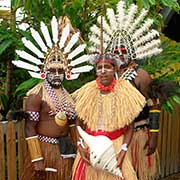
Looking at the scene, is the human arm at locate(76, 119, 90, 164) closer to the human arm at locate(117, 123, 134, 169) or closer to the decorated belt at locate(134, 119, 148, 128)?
the human arm at locate(117, 123, 134, 169)

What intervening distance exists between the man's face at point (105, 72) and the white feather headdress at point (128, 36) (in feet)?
1.54

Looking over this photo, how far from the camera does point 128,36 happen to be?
4250 millimetres

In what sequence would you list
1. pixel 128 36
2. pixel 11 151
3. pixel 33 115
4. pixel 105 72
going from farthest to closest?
pixel 11 151, pixel 128 36, pixel 33 115, pixel 105 72

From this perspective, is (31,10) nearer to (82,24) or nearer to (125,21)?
(82,24)

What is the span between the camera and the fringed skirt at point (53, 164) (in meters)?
4.12

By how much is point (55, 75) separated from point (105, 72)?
0.52 meters

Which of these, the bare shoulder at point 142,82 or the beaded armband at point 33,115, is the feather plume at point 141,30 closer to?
the bare shoulder at point 142,82

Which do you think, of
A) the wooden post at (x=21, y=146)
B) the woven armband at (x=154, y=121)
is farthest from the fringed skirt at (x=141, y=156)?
the wooden post at (x=21, y=146)

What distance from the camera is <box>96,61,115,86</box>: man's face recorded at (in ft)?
12.2

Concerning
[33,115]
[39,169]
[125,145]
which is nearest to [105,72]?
[125,145]

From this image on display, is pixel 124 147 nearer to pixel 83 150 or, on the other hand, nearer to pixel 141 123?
pixel 83 150

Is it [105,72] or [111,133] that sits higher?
[105,72]

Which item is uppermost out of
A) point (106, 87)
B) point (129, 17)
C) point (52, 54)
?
point (129, 17)

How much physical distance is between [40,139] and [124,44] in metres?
1.11
